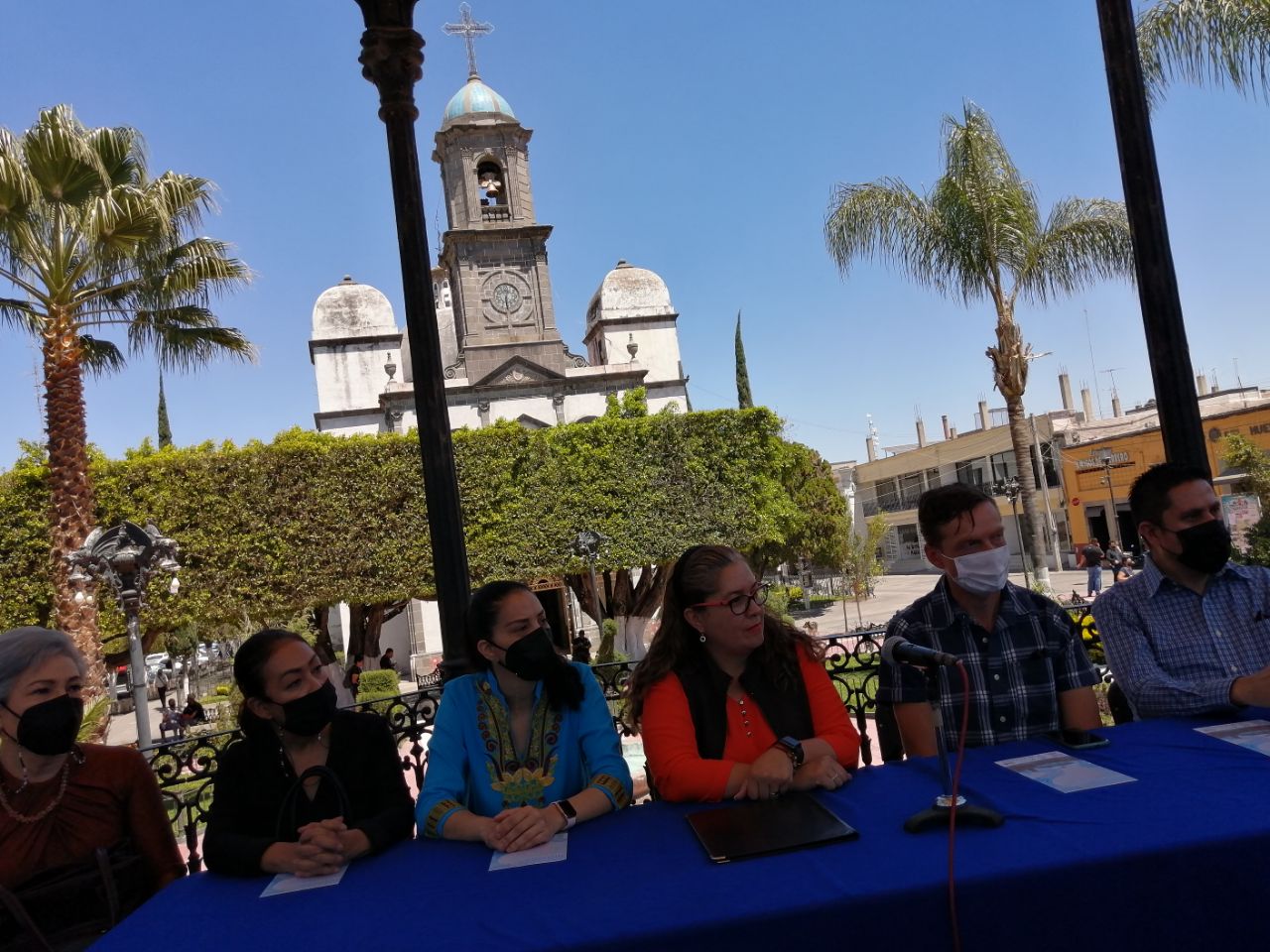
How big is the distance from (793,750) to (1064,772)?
709 millimetres

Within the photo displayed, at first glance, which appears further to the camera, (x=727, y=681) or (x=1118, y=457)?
(x=1118, y=457)

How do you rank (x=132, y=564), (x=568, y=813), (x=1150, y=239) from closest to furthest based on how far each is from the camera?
(x=568, y=813), (x=1150, y=239), (x=132, y=564)

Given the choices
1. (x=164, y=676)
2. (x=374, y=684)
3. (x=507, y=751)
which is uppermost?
(x=507, y=751)

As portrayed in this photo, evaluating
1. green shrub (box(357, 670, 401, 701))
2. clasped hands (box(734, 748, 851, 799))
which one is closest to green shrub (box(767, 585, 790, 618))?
green shrub (box(357, 670, 401, 701))

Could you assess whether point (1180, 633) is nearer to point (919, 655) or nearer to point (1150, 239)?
point (919, 655)

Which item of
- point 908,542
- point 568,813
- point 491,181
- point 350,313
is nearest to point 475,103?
point 491,181

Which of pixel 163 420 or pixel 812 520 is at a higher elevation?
pixel 163 420

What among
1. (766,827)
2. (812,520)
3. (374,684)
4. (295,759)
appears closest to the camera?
(766,827)

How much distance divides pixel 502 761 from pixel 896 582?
150 feet

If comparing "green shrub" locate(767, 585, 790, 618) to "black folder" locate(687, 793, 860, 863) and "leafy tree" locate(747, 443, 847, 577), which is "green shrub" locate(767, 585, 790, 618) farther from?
"black folder" locate(687, 793, 860, 863)

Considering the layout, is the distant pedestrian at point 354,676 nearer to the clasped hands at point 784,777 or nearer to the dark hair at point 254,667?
the dark hair at point 254,667

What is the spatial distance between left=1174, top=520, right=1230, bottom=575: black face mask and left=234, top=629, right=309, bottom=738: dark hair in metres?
2.92

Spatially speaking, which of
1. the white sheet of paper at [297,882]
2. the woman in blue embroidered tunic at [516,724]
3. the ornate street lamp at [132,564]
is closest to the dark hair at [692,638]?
the woman in blue embroidered tunic at [516,724]

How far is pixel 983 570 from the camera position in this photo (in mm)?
2947
